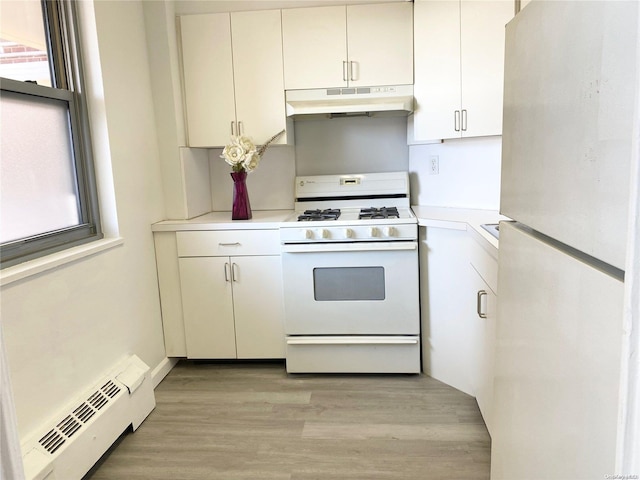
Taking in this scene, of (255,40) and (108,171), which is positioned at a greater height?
(255,40)

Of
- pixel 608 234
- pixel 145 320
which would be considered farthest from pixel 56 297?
pixel 608 234

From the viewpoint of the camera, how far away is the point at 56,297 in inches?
73.8

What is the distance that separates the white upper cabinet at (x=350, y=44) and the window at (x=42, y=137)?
1.22 metres

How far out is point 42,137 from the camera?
79.4 inches

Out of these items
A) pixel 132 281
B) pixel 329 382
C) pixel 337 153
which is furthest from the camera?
pixel 337 153

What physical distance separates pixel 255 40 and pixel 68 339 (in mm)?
1967

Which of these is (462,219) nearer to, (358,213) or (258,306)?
(358,213)

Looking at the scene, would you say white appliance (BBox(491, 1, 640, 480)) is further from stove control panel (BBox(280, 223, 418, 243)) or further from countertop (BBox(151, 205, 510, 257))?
stove control panel (BBox(280, 223, 418, 243))

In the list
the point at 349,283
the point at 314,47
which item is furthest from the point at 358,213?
the point at 314,47

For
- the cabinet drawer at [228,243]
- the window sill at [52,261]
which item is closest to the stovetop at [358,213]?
the cabinet drawer at [228,243]

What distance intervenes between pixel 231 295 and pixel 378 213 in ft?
3.31

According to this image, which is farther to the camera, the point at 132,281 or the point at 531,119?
the point at 132,281

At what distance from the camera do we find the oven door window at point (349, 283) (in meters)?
2.63

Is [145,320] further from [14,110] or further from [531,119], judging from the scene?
[531,119]
